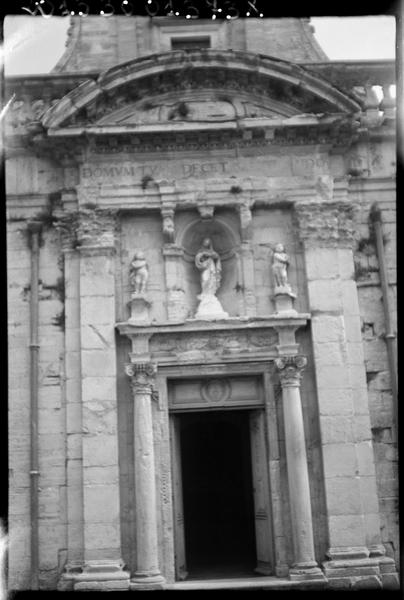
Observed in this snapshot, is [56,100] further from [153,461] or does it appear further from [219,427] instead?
[219,427]

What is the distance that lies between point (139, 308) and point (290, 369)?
2229 mm

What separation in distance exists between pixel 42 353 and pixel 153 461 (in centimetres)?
214

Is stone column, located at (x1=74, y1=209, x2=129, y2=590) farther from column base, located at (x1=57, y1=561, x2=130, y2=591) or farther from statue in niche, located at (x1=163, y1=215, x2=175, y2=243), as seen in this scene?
statue in niche, located at (x1=163, y1=215, x2=175, y2=243)

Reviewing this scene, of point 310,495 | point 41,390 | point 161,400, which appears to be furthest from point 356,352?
point 41,390

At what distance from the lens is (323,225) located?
37.2 feet

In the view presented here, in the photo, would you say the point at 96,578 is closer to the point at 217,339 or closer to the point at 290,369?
the point at 217,339

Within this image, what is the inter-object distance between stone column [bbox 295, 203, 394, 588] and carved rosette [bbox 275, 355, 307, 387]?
10.3 inches

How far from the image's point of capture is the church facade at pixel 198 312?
1038 cm

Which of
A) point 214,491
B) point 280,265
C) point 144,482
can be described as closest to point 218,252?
point 280,265

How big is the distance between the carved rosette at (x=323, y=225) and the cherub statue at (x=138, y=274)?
2.27m

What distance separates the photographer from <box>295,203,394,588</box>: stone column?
10.3 metres

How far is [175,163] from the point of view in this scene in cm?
1157

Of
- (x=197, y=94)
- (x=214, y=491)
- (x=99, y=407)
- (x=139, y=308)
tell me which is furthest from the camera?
(x=214, y=491)

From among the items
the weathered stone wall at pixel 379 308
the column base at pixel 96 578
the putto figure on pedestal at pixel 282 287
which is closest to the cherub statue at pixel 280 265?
the putto figure on pedestal at pixel 282 287
